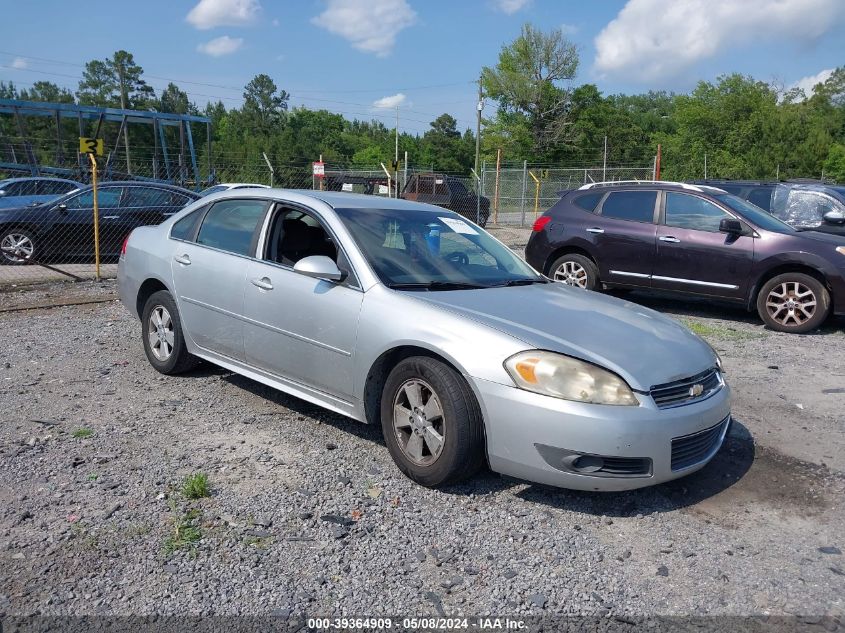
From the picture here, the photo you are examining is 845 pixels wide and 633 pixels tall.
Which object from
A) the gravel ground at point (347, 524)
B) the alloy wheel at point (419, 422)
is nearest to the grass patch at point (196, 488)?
the gravel ground at point (347, 524)

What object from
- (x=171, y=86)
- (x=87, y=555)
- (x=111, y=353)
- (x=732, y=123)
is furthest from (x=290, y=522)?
(x=171, y=86)

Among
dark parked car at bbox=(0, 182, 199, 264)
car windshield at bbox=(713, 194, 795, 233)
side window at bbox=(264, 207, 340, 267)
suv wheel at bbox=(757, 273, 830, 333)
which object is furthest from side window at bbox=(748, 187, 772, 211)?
dark parked car at bbox=(0, 182, 199, 264)

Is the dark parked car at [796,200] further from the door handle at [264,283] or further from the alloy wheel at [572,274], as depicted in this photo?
the door handle at [264,283]

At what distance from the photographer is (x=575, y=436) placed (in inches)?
137

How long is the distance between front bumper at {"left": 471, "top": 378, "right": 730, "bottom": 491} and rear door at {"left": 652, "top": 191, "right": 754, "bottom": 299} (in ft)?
17.6

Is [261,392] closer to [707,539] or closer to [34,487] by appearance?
[34,487]

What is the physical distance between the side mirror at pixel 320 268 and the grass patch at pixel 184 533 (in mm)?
1476

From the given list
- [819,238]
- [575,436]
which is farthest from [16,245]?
[819,238]

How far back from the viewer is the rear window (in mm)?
9781

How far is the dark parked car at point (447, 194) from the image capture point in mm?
20828

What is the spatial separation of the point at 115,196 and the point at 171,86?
7503cm

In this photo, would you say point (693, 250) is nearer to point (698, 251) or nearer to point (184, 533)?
point (698, 251)

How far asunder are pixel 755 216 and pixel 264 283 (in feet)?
21.2

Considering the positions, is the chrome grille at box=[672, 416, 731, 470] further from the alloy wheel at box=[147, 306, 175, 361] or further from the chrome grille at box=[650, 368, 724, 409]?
the alloy wheel at box=[147, 306, 175, 361]
